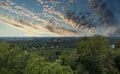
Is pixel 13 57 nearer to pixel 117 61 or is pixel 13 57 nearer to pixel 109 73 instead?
pixel 109 73

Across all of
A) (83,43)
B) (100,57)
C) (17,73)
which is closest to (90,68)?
(100,57)

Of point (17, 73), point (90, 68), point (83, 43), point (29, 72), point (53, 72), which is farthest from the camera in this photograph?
point (83, 43)

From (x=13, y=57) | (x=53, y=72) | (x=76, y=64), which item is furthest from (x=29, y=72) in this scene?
(x=76, y=64)

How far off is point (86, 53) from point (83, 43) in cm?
374

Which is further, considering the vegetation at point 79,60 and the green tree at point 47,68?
the vegetation at point 79,60

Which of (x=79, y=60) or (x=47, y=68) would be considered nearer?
(x=47, y=68)

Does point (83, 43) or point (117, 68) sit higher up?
point (83, 43)

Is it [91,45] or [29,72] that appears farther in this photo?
[91,45]

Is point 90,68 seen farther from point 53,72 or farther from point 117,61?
point 53,72

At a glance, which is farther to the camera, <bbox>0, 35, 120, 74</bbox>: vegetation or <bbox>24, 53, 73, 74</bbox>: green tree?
<bbox>0, 35, 120, 74</bbox>: vegetation

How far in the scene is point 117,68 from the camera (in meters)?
37.6

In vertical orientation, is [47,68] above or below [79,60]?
above

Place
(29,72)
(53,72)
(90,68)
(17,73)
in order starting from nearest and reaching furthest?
(53,72), (29,72), (17,73), (90,68)

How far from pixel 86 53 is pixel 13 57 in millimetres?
7978
